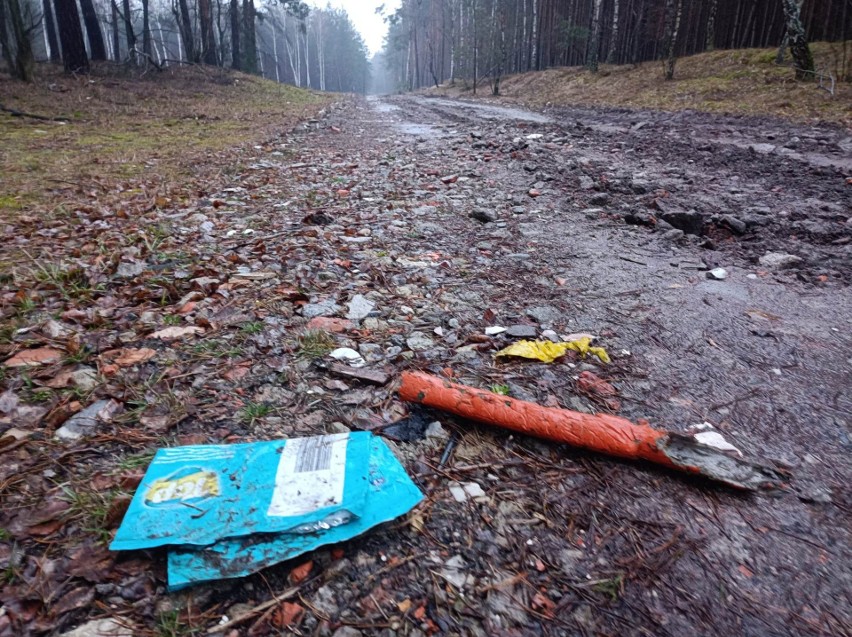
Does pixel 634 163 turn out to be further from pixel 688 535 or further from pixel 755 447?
pixel 688 535

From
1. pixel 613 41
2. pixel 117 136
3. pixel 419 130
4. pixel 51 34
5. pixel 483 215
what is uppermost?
pixel 51 34

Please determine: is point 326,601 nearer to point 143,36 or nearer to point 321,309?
point 321,309

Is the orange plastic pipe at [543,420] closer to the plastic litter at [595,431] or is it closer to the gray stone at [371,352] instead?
the plastic litter at [595,431]

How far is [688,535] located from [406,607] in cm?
68

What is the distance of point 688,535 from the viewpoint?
3.66ft

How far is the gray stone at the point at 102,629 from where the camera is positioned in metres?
0.90

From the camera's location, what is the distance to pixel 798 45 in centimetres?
927

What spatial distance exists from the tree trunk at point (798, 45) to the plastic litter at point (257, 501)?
11962mm

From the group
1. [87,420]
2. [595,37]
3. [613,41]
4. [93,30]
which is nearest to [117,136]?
[87,420]

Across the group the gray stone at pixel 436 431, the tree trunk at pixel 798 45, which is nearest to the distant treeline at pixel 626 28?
the tree trunk at pixel 798 45

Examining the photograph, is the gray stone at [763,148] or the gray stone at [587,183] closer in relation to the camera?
the gray stone at [587,183]

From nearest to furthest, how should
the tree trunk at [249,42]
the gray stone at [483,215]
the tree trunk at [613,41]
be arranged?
1. the gray stone at [483,215]
2. the tree trunk at [613,41]
3. the tree trunk at [249,42]

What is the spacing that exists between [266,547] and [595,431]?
0.92 meters

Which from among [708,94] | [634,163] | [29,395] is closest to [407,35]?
[708,94]
